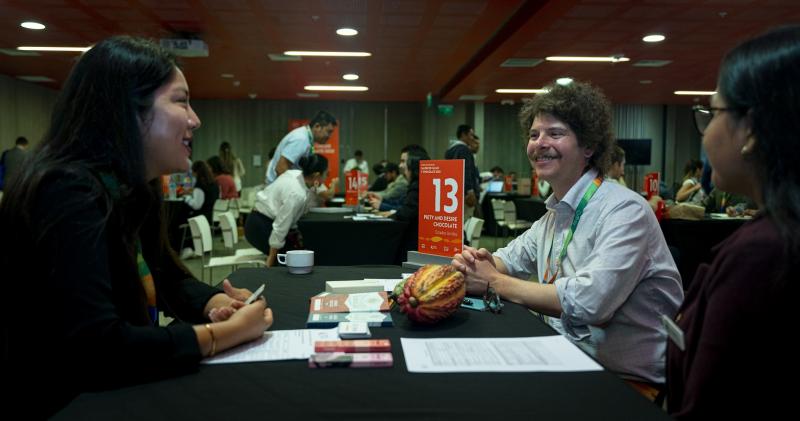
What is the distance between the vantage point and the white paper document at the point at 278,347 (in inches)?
43.8

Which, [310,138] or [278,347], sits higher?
[310,138]

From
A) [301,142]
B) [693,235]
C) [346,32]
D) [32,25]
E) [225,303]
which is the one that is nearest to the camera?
[225,303]

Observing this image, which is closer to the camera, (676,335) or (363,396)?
(363,396)

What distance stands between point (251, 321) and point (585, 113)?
1.31m

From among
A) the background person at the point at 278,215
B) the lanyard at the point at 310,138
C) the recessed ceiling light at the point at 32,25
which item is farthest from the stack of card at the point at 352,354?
the recessed ceiling light at the point at 32,25

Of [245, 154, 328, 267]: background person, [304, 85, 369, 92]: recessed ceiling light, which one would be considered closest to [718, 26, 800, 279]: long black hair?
[245, 154, 328, 267]: background person

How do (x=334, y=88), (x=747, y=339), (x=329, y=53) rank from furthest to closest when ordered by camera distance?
(x=334, y=88), (x=329, y=53), (x=747, y=339)

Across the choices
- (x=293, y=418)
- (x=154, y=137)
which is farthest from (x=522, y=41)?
(x=293, y=418)

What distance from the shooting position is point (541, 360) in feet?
3.63

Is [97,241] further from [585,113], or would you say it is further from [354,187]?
[354,187]

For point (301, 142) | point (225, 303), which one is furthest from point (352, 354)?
point (301, 142)

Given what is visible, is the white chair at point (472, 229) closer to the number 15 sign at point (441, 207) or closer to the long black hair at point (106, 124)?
the number 15 sign at point (441, 207)

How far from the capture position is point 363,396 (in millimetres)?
932

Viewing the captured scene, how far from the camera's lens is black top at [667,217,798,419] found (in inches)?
33.9
